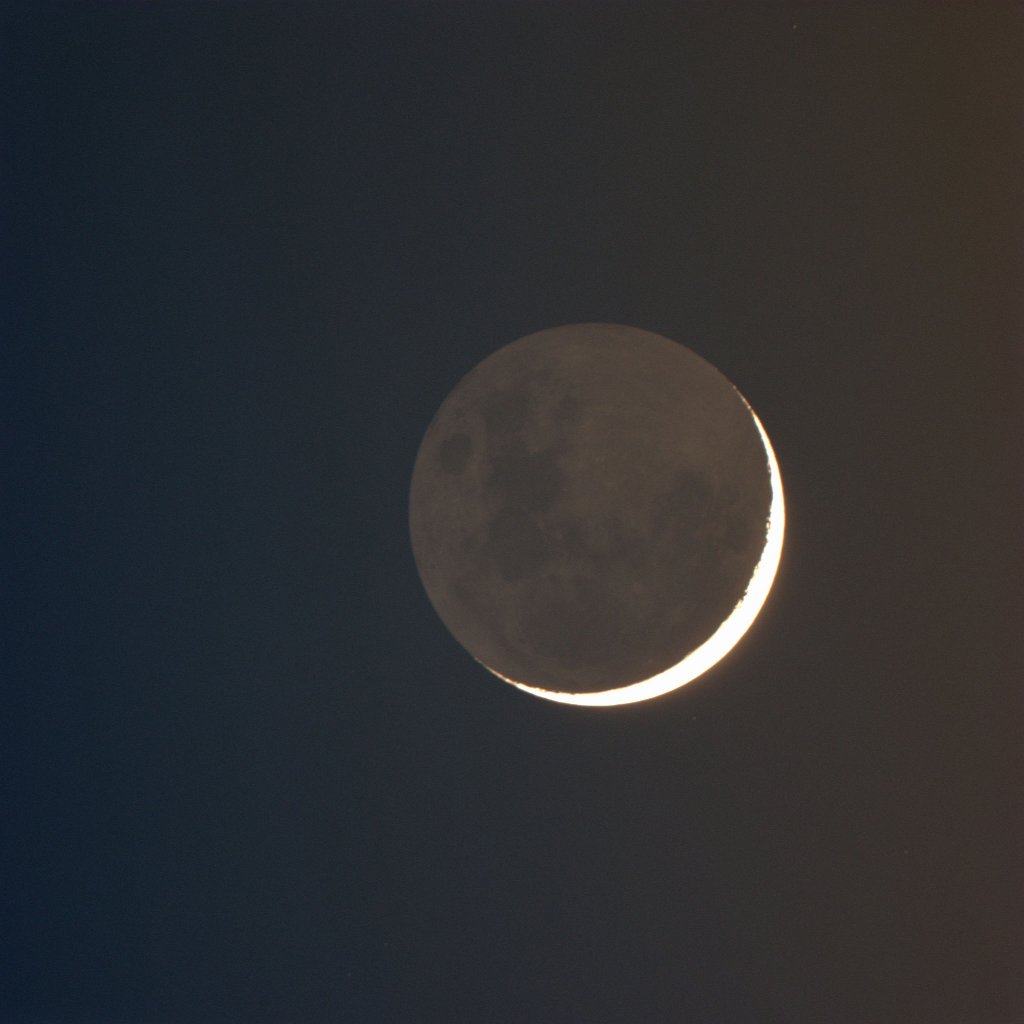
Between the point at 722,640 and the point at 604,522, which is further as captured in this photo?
the point at 722,640

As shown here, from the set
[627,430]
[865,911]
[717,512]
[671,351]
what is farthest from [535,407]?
[865,911]

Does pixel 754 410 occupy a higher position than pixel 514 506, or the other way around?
pixel 754 410

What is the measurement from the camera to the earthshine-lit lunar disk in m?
3.98

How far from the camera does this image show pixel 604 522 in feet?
13.1

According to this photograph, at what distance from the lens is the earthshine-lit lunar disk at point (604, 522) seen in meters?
3.98

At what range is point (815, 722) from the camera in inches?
169

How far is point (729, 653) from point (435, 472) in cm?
181

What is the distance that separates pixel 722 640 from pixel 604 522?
0.86 metres

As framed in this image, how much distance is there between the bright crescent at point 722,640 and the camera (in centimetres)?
404

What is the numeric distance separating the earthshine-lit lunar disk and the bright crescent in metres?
0.01

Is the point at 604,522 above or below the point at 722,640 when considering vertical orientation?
above

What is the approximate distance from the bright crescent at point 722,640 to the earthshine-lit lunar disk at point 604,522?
1 cm

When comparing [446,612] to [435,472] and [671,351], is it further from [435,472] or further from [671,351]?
[671,351]

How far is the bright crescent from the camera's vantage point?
159 inches
